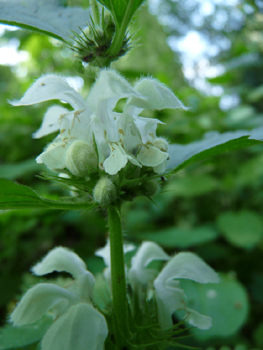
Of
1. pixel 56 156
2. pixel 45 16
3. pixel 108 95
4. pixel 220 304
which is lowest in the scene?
pixel 220 304

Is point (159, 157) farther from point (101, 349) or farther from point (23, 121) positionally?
point (23, 121)

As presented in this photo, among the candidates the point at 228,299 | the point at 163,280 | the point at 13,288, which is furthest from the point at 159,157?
the point at 13,288

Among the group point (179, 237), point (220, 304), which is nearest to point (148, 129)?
point (220, 304)

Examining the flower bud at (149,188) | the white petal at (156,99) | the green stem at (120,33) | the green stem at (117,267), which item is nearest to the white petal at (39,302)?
the green stem at (117,267)

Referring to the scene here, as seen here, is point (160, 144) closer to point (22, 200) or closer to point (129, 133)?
point (129, 133)

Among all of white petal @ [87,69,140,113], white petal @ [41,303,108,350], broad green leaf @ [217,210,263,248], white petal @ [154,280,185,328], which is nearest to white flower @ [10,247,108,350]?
white petal @ [41,303,108,350]

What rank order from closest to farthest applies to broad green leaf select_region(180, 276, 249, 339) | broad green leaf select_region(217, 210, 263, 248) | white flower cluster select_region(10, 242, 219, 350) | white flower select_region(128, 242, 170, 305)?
white flower cluster select_region(10, 242, 219, 350), white flower select_region(128, 242, 170, 305), broad green leaf select_region(180, 276, 249, 339), broad green leaf select_region(217, 210, 263, 248)

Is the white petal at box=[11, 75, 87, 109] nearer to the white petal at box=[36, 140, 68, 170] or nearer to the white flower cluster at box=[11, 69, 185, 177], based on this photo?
the white flower cluster at box=[11, 69, 185, 177]
